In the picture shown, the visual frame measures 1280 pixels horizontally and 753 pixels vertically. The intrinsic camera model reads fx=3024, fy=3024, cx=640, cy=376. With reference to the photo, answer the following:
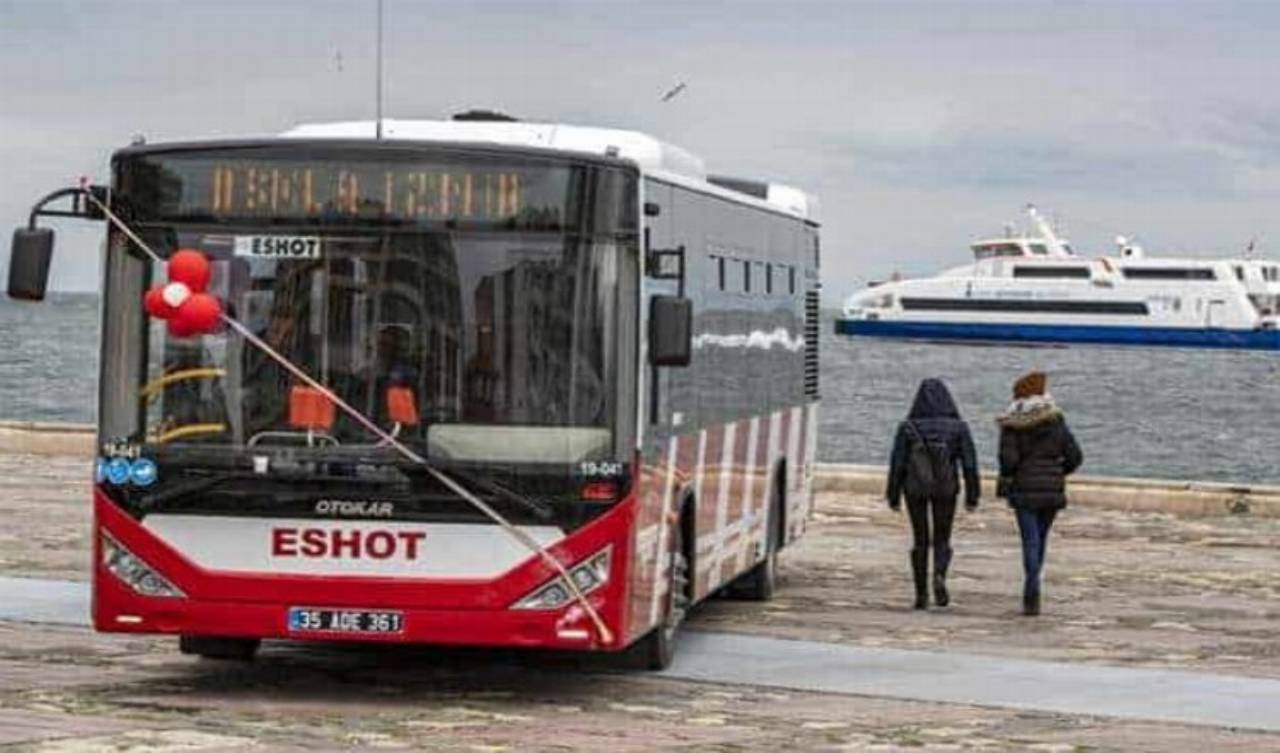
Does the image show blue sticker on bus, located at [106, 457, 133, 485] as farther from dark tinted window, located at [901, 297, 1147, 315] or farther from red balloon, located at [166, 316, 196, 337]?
dark tinted window, located at [901, 297, 1147, 315]

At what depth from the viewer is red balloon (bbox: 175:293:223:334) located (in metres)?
13.8

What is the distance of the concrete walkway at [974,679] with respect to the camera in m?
14.9

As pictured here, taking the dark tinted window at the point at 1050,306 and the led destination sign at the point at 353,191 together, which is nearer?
the led destination sign at the point at 353,191

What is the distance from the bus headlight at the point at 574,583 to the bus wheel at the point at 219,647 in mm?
2441

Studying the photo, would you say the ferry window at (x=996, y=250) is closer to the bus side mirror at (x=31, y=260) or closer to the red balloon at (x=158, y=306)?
the red balloon at (x=158, y=306)

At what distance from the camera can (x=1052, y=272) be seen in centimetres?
14612

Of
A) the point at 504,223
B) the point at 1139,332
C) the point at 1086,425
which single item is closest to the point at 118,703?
the point at 504,223

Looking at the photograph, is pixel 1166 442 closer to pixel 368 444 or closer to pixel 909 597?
pixel 909 597

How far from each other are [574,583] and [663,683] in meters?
1.79

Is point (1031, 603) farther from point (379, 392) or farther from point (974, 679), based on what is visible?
point (379, 392)

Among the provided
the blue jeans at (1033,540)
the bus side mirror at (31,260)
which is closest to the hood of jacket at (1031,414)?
the blue jeans at (1033,540)

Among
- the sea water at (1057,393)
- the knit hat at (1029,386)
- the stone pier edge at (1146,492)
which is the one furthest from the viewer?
the sea water at (1057,393)

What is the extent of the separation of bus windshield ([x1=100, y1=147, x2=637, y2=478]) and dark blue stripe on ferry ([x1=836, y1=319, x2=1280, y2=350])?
133m

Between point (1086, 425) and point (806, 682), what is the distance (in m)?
72.8
